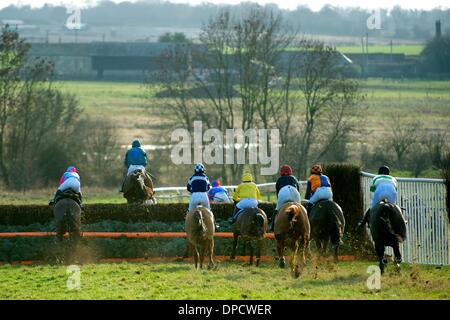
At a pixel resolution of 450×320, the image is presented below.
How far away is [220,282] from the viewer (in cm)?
1772

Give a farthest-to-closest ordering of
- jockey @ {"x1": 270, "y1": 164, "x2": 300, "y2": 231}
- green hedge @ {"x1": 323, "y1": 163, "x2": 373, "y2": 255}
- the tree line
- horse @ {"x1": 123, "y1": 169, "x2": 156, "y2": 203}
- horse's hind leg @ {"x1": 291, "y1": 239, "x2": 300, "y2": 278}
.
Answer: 1. the tree line
2. horse @ {"x1": 123, "y1": 169, "x2": 156, "y2": 203}
3. green hedge @ {"x1": 323, "y1": 163, "x2": 373, "y2": 255}
4. jockey @ {"x1": 270, "y1": 164, "x2": 300, "y2": 231}
5. horse's hind leg @ {"x1": 291, "y1": 239, "x2": 300, "y2": 278}

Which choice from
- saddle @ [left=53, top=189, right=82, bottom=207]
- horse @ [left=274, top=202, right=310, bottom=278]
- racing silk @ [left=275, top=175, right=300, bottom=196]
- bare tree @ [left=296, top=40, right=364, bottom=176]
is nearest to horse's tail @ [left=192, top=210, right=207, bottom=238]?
horse @ [left=274, top=202, right=310, bottom=278]

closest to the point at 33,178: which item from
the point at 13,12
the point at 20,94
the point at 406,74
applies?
the point at 20,94

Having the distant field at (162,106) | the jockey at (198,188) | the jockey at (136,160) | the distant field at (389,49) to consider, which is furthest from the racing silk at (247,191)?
the distant field at (389,49)

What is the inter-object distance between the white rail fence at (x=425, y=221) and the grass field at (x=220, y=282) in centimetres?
51

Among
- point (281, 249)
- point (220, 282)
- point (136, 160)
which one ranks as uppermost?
point (136, 160)

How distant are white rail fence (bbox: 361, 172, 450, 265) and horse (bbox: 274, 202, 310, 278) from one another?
254 centimetres

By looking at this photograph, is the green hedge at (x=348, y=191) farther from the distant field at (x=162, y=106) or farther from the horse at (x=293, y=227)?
the distant field at (x=162, y=106)

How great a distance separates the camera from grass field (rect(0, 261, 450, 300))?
1620 centimetres

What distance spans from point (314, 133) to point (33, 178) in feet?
35.7

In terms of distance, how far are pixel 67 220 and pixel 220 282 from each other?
4875mm

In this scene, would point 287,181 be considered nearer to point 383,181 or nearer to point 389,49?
point 383,181

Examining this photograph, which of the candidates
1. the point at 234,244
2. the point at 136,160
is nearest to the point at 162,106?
the point at 136,160

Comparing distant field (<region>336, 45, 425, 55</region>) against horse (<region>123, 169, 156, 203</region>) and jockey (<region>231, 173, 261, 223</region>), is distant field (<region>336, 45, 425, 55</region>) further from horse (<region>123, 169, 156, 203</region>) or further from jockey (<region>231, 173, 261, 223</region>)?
jockey (<region>231, 173, 261, 223</region>)
